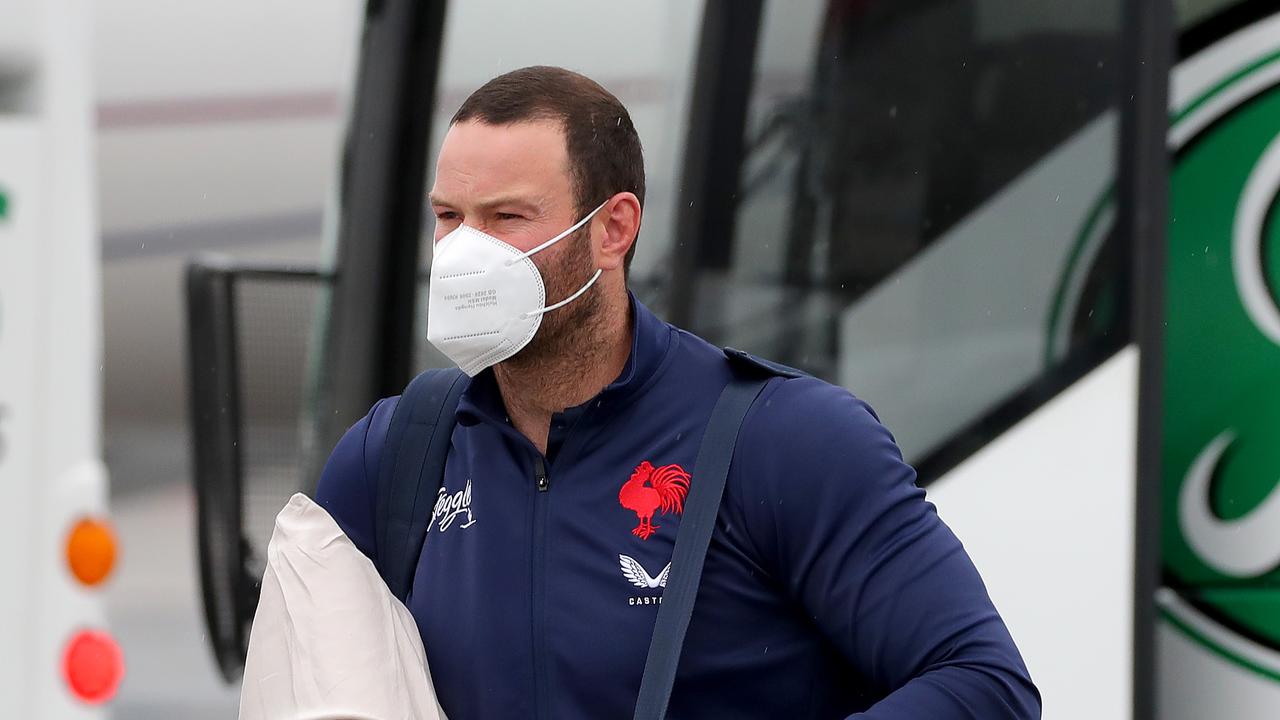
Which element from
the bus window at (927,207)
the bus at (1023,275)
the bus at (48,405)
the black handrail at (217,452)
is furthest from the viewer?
the black handrail at (217,452)

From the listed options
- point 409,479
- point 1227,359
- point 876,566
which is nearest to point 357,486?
point 409,479

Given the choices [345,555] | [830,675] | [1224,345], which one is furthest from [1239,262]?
[345,555]

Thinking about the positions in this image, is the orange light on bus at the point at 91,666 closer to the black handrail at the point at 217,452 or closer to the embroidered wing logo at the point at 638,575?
the embroidered wing logo at the point at 638,575

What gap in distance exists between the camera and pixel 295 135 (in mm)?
16500

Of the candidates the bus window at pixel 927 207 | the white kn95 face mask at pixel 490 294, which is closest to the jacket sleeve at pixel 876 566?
the white kn95 face mask at pixel 490 294

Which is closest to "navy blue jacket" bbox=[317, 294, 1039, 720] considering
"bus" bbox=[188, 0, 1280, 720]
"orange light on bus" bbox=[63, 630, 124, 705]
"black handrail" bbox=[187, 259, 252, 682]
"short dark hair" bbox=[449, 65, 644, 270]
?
"short dark hair" bbox=[449, 65, 644, 270]

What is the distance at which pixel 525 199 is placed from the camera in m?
2.51

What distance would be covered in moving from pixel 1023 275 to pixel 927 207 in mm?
272

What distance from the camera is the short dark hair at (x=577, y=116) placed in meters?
2.49

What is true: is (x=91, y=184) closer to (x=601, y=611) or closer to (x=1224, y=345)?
(x=601, y=611)

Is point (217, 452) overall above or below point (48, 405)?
below

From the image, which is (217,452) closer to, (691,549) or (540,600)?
(540,600)

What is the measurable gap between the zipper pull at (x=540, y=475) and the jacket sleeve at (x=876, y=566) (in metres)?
0.26

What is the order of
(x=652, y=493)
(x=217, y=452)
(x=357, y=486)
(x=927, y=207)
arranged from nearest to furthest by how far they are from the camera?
(x=652, y=493)
(x=357, y=486)
(x=927, y=207)
(x=217, y=452)
